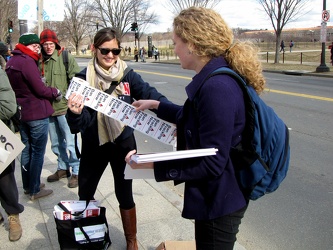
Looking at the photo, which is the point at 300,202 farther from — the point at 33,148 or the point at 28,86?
the point at 28,86

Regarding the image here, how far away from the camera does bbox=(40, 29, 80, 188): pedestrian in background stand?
4125 millimetres

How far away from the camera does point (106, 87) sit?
2738 millimetres

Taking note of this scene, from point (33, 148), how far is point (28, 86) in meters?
0.68

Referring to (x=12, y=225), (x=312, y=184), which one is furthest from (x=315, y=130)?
(x=12, y=225)

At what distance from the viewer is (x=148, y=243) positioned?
3158 millimetres

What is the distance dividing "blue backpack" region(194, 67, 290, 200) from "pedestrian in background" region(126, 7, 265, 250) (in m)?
0.03

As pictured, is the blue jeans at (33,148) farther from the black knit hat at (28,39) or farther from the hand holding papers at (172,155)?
the hand holding papers at (172,155)

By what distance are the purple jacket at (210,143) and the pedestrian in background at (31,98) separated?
233 cm

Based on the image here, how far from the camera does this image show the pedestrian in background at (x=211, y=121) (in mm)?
1621

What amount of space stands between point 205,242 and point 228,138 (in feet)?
1.97

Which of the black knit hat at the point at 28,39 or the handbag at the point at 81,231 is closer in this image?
the handbag at the point at 81,231

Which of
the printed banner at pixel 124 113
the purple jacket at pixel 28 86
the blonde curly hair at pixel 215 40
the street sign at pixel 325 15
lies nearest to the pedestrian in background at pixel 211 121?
the blonde curly hair at pixel 215 40

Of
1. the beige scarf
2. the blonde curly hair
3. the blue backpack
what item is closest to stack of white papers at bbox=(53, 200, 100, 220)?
the beige scarf

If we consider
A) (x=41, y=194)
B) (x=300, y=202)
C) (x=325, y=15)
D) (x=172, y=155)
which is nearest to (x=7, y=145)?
(x=41, y=194)
